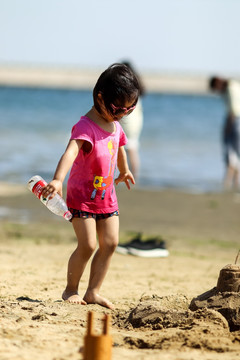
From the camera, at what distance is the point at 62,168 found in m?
4.08

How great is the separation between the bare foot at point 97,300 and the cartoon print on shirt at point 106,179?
675mm

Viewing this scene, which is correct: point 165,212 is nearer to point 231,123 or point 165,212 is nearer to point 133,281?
point 231,123

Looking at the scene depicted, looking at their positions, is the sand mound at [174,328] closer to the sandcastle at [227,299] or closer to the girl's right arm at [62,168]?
the sandcastle at [227,299]

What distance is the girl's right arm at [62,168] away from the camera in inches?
154

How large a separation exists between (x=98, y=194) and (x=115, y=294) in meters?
0.93

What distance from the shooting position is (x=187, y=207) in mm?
9719

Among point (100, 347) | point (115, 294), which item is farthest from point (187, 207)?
point (100, 347)

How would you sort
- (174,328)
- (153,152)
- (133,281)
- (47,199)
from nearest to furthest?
1. (174,328)
2. (47,199)
3. (133,281)
4. (153,152)

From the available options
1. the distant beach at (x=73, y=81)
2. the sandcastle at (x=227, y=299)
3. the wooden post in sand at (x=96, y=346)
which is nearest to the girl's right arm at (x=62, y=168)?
the sandcastle at (x=227, y=299)

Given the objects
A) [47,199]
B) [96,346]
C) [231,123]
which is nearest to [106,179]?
[47,199]

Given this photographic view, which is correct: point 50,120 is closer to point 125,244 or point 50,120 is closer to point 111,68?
point 125,244

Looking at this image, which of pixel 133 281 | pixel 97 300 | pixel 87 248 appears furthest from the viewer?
pixel 133 281

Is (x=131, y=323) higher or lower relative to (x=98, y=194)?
lower

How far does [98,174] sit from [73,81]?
91.8 m
